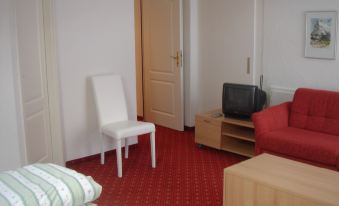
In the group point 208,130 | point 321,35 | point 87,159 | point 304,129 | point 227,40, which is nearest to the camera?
point 304,129

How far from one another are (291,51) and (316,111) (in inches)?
32.5

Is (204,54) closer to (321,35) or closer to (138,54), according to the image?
(138,54)

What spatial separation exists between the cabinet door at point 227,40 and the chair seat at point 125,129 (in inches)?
63.3

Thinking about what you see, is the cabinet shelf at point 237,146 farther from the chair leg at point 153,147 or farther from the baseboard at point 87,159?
the baseboard at point 87,159

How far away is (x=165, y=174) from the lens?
13.9ft

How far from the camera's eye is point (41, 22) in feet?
12.9

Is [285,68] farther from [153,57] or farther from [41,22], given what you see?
[41,22]

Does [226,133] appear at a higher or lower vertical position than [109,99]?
lower

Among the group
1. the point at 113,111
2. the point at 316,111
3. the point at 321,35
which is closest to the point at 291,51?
the point at 321,35

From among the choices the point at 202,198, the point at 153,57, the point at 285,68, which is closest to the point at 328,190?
the point at 202,198

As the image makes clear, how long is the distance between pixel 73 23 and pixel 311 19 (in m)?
2.54

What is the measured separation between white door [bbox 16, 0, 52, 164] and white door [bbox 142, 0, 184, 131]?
84.4 inches

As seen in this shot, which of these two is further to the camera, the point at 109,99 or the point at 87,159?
the point at 87,159

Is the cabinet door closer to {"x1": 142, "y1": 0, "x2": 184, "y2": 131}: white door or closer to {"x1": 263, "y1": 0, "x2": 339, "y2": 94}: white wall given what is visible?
{"x1": 263, "y1": 0, "x2": 339, "y2": 94}: white wall
